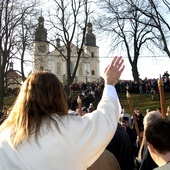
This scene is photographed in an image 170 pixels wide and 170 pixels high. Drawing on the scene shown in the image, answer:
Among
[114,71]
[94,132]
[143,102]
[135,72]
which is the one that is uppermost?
[135,72]

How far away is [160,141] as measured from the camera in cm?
238

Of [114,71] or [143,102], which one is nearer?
[114,71]

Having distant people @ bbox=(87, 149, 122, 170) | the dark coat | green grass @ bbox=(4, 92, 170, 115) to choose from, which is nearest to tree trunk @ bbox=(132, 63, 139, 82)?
green grass @ bbox=(4, 92, 170, 115)

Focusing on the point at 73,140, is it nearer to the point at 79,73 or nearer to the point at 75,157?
the point at 75,157

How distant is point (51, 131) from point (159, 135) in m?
0.92

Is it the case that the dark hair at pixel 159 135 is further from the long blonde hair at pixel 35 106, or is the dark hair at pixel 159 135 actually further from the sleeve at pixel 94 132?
the long blonde hair at pixel 35 106

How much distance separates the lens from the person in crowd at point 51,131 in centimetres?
187

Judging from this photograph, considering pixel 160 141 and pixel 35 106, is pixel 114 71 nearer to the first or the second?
pixel 35 106

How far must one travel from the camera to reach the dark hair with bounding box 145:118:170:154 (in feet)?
7.74

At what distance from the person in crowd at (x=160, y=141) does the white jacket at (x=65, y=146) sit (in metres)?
0.59

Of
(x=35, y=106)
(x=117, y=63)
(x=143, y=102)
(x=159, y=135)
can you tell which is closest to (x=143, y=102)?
(x=143, y=102)

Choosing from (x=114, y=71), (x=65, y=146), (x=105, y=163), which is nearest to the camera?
(x=65, y=146)

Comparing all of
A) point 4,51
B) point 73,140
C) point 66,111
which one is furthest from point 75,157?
point 4,51

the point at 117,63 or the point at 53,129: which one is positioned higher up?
the point at 117,63
